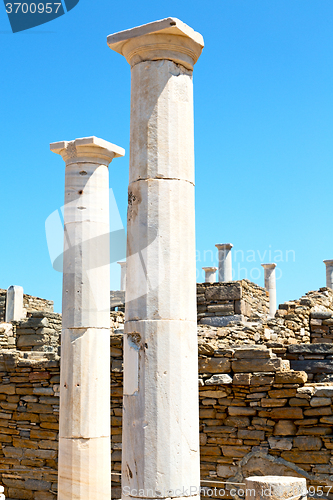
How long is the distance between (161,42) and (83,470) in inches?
208

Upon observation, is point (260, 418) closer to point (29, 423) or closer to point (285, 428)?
point (285, 428)

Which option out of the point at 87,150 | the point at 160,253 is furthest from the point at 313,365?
the point at 160,253

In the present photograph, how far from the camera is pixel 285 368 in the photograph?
9.59 metres

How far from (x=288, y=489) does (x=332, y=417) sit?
3230 mm

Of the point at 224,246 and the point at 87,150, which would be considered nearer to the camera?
the point at 87,150

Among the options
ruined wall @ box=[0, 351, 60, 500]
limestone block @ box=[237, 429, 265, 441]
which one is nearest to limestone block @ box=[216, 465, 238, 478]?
limestone block @ box=[237, 429, 265, 441]

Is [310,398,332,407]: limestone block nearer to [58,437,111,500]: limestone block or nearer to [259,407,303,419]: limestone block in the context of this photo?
[259,407,303,419]: limestone block

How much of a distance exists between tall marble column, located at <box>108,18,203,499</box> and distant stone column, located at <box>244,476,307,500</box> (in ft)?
3.46

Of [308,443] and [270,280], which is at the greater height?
[270,280]

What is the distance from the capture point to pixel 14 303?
66.8 ft

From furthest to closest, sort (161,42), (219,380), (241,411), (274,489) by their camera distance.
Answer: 1. (219,380)
2. (241,411)
3. (274,489)
4. (161,42)

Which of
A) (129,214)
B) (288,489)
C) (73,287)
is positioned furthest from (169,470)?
(73,287)

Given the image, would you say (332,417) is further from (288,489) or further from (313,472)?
(288,489)

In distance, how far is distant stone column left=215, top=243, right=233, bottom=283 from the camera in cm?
2427
